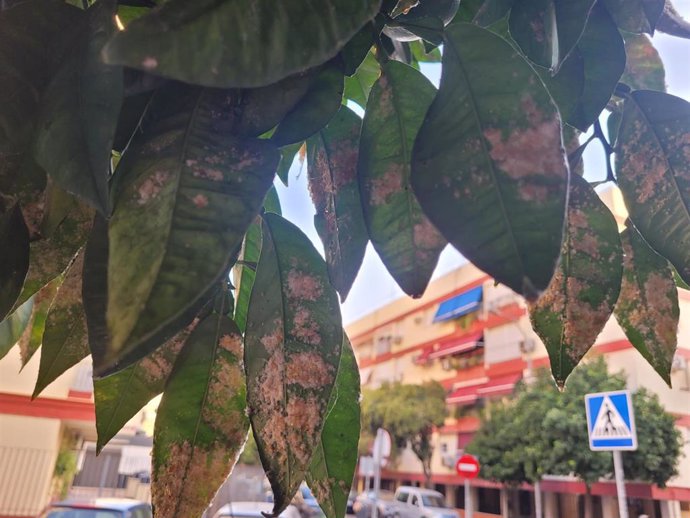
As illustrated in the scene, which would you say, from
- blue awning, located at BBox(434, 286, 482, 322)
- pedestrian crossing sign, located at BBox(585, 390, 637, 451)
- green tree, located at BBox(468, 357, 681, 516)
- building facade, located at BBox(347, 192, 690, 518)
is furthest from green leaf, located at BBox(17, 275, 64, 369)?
blue awning, located at BBox(434, 286, 482, 322)

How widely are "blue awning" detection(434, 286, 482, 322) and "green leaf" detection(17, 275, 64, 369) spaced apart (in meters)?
13.5

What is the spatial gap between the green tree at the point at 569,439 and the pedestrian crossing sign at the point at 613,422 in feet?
12.9

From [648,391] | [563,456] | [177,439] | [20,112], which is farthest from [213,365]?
[648,391]

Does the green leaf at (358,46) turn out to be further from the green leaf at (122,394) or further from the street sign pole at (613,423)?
the street sign pole at (613,423)

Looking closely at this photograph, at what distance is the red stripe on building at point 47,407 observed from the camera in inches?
252

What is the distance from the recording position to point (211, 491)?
0.91 ft

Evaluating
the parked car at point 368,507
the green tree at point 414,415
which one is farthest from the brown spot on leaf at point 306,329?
the green tree at point 414,415

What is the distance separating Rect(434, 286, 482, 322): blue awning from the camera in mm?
13695

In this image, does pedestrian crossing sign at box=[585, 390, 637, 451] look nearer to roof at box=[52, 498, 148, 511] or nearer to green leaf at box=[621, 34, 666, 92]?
roof at box=[52, 498, 148, 511]

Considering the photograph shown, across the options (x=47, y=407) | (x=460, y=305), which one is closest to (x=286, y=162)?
(x=47, y=407)

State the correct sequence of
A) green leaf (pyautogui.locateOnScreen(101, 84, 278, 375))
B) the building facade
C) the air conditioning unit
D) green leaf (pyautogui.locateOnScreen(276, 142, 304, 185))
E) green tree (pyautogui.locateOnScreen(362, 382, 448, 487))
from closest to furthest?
green leaf (pyautogui.locateOnScreen(101, 84, 278, 375)) < green leaf (pyautogui.locateOnScreen(276, 142, 304, 185)) < the air conditioning unit < the building facade < green tree (pyautogui.locateOnScreen(362, 382, 448, 487))

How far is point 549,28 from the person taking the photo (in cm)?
26

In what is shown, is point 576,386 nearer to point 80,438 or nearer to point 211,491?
point 80,438

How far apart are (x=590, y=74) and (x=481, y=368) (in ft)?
45.4
